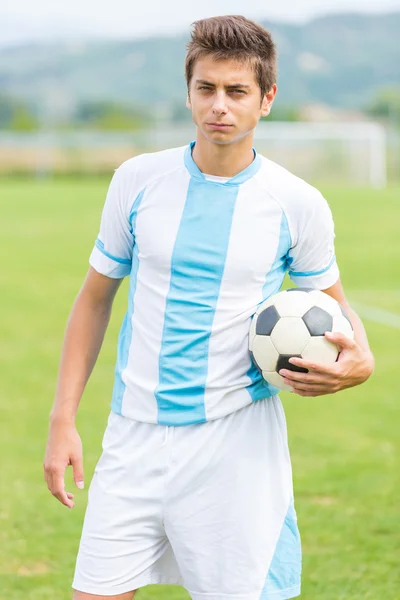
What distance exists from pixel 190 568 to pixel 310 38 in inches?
4730

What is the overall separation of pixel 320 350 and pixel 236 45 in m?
0.83

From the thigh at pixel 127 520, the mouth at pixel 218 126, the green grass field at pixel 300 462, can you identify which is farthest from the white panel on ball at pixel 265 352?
the green grass field at pixel 300 462

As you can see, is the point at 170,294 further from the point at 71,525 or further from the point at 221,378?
Answer: the point at 71,525

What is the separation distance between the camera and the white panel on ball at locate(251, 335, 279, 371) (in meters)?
2.99

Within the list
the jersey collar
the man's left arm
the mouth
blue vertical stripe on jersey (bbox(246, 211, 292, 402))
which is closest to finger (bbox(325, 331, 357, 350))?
the man's left arm

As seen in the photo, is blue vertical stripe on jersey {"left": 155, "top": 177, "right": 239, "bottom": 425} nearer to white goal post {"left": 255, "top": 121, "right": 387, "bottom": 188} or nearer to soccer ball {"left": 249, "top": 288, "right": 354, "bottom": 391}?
soccer ball {"left": 249, "top": 288, "right": 354, "bottom": 391}

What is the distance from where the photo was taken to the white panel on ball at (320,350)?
302 cm

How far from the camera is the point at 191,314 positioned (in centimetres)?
302

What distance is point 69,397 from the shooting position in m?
3.17

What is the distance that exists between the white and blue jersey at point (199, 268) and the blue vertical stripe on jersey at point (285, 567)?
1.26 feet

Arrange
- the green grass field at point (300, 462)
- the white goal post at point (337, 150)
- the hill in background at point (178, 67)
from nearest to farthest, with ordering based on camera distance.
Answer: the green grass field at point (300, 462), the white goal post at point (337, 150), the hill in background at point (178, 67)

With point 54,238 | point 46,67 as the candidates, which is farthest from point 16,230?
point 46,67

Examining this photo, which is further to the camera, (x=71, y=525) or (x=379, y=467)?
(x=379, y=467)

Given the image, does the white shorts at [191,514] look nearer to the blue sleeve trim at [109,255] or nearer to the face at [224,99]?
the blue sleeve trim at [109,255]
